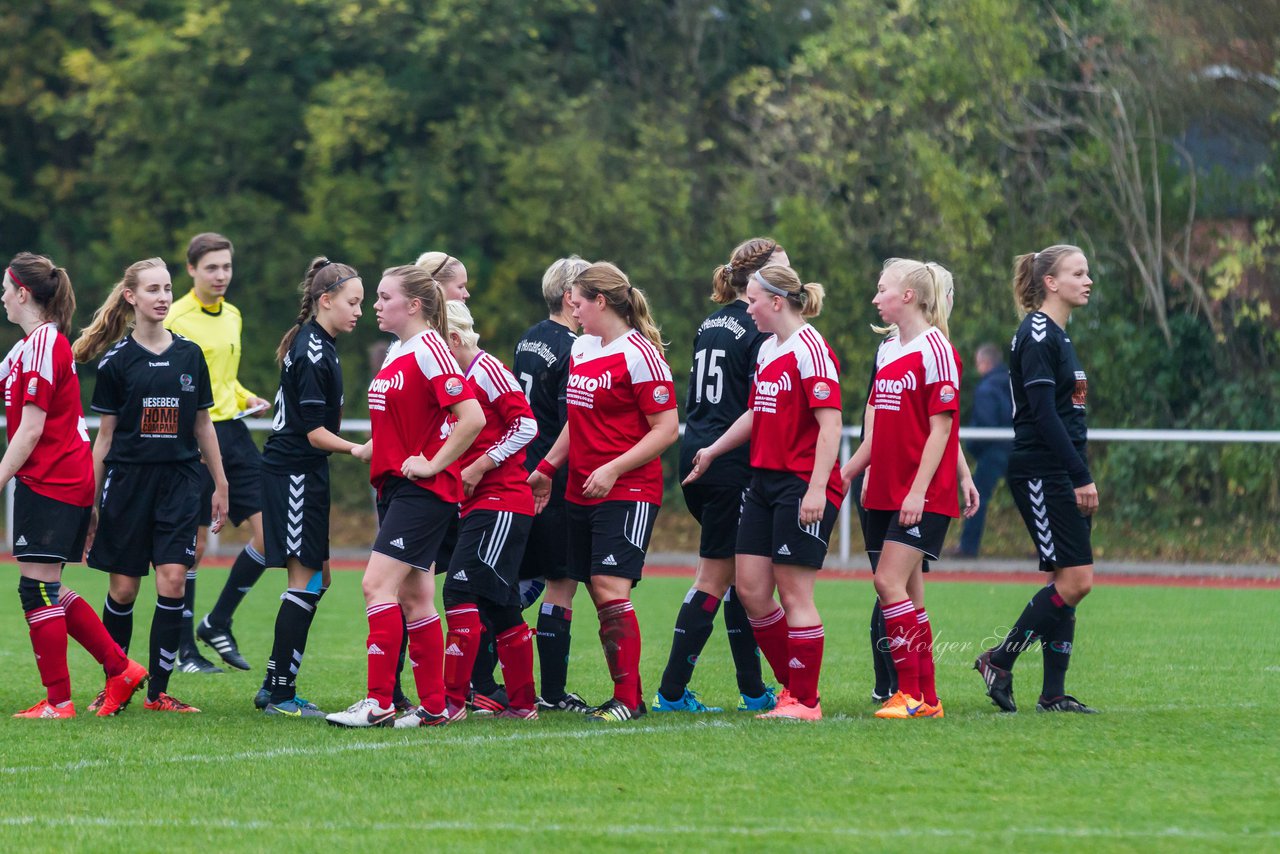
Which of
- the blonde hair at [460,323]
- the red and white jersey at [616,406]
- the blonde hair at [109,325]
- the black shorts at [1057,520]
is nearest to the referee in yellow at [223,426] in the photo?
the blonde hair at [109,325]

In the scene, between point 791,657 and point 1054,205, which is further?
point 1054,205

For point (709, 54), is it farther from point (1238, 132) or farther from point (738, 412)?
point (738, 412)

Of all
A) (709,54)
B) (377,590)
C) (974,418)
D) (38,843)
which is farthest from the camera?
(709,54)

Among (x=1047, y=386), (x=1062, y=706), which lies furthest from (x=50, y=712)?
(x=1047, y=386)

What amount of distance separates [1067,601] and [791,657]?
127cm

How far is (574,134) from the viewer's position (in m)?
21.4

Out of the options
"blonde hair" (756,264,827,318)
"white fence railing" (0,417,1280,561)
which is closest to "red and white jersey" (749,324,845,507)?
"blonde hair" (756,264,827,318)

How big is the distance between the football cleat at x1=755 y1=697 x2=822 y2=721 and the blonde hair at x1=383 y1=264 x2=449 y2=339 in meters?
2.13

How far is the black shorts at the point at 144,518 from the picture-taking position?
7820mm

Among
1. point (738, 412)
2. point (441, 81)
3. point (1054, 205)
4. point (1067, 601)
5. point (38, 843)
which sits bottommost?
point (38, 843)

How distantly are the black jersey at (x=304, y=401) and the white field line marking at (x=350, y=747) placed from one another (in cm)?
137

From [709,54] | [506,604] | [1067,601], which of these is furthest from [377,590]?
[709,54]

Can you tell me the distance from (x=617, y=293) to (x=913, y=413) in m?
1.34

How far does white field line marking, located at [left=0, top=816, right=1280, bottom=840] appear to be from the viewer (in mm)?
5152
